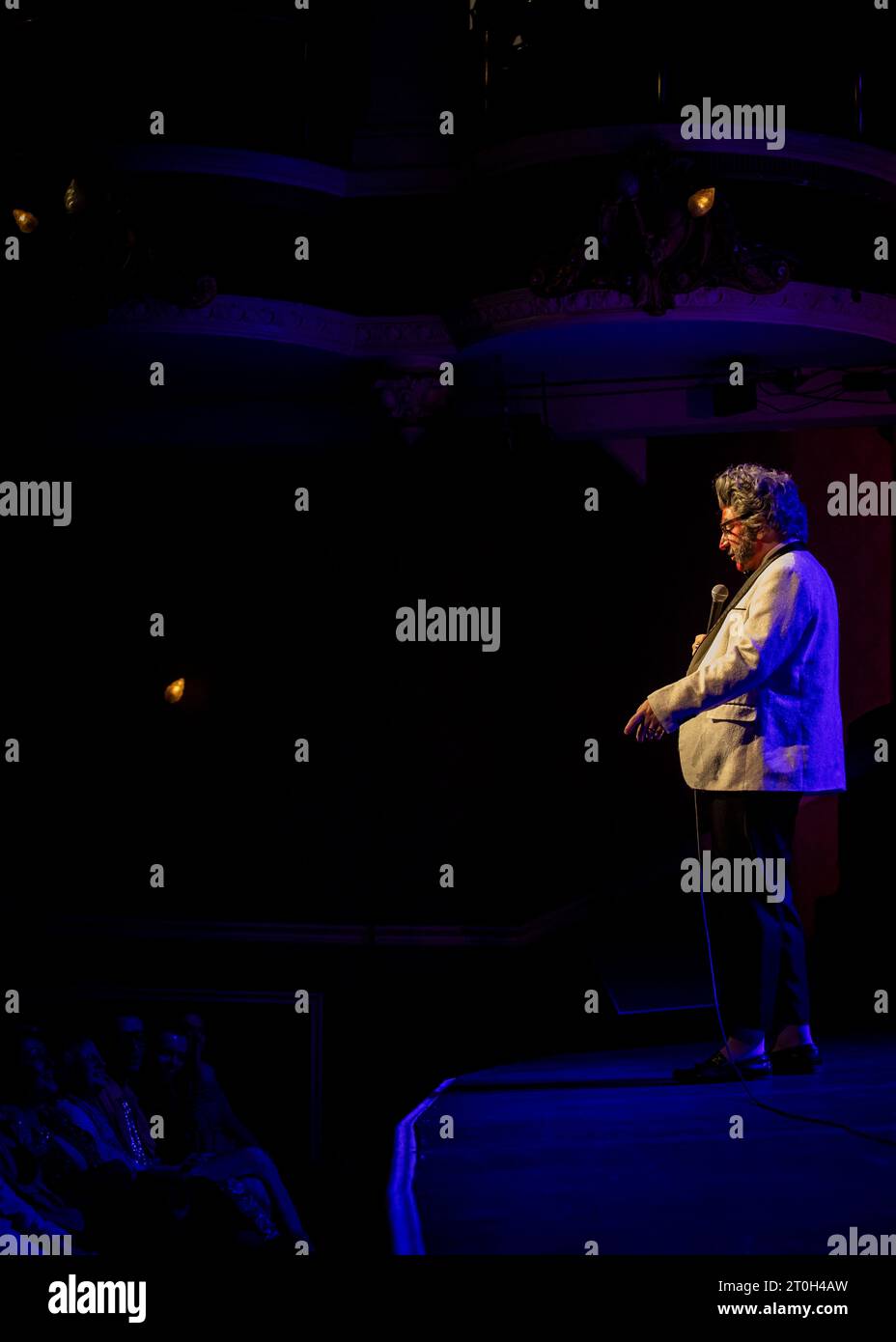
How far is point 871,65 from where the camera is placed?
7.00 m

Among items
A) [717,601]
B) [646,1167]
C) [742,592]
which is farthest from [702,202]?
[646,1167]

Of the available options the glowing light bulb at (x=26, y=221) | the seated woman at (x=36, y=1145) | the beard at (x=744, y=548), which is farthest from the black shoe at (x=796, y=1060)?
the glowing light bulb at (x=26, y=221)

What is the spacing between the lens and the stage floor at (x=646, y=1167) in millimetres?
3645

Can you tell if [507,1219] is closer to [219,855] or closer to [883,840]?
[883,840]

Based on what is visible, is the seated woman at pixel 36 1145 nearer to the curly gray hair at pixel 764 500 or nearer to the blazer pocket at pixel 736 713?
the blazer pocket at pixel 736 713

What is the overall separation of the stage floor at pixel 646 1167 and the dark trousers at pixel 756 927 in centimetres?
24

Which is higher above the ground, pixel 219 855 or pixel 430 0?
pixel 430 0

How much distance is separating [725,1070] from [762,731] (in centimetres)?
106

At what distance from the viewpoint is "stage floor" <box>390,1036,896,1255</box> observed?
143 inches

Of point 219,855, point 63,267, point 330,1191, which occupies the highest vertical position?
point 63,267

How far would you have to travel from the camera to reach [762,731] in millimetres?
4504
